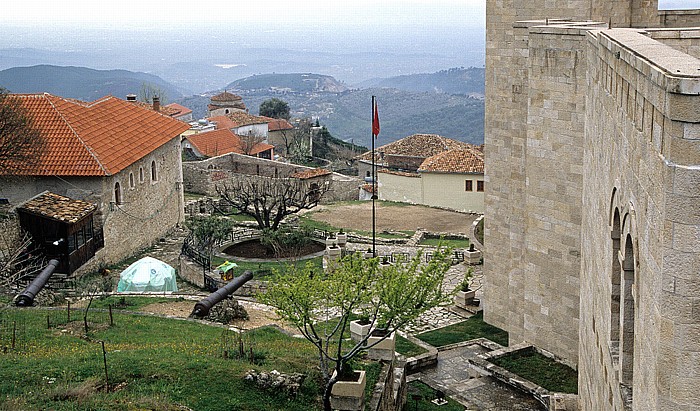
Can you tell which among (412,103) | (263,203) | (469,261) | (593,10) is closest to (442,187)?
(263,203)

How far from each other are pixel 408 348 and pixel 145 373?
6.58 meters

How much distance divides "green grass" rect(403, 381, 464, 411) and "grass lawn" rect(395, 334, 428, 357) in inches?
48.6

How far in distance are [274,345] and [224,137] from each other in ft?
168

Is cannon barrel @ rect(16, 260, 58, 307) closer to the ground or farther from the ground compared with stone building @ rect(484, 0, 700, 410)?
closer to the ground

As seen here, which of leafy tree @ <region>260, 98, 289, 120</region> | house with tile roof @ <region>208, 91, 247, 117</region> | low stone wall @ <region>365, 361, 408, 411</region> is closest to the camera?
low stone wall @ <region>365, 361, 408, 411</region>

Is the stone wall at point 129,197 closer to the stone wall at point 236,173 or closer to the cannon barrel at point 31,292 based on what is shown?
the cannon barrel at point 31,292

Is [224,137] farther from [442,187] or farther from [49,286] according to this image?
[49,286]

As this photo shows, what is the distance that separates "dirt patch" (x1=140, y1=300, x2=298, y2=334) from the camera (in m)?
18.7

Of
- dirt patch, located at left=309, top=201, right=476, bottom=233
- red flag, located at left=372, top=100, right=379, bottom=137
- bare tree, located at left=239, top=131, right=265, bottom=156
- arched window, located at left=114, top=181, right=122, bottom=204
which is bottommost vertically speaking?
dirt patch, located at left=309, top=201, right=476, bottom=233

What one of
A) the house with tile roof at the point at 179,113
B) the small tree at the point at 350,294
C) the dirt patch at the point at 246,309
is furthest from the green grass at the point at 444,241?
the house with tile roof at the point at 179,113

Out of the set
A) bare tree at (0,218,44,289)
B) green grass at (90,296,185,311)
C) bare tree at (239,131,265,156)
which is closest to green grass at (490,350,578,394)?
green grass at (90,296,185,311)

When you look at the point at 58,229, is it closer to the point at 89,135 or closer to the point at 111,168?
the point at 111,168

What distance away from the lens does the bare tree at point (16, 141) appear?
82.3 feet

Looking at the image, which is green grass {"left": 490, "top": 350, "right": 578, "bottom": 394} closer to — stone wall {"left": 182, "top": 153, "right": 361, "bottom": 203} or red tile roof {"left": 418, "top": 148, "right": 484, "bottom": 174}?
red tile roof {"left": 418, "top": 148, "right": 484, "bottom": 174}
